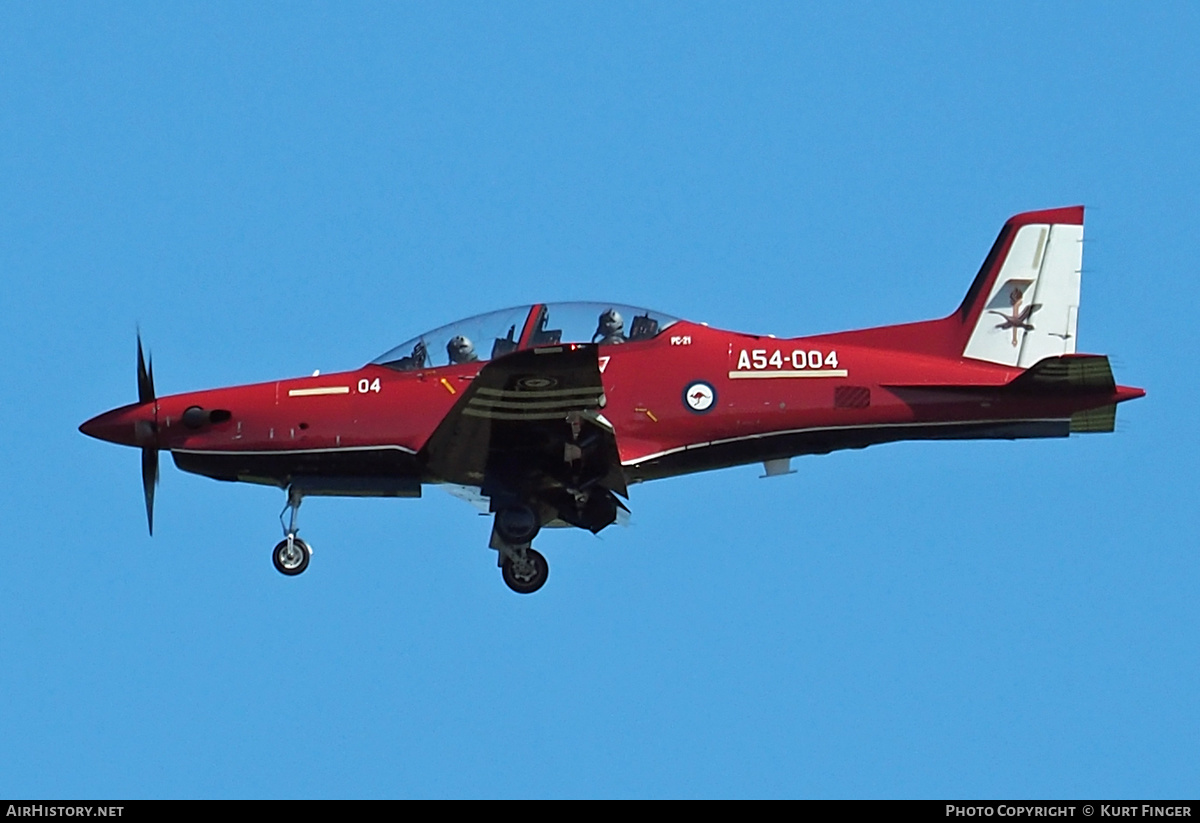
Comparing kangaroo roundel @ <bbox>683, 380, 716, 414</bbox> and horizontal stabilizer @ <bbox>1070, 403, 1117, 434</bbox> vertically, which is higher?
kangaroo roundel @ <bbox>683, 380, 716, 414</bbox>

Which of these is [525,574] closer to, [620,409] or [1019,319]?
[620,409]

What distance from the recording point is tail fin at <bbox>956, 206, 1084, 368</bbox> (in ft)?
65.3

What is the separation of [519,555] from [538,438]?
4.79 ft

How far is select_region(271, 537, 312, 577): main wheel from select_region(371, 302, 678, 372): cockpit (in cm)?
199

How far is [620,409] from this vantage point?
19234 mm

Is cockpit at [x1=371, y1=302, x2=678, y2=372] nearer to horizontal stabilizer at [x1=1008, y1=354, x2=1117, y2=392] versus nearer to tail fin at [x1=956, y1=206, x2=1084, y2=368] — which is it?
tail fin at [x1=956, y1=206, x2=1084, y2=368]

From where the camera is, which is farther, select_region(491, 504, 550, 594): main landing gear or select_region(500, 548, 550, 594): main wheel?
select_region(500, 548, 550, 594): main wheel

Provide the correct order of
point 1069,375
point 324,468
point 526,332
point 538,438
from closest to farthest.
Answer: point 538,438, point 1069,375, point 526,332, point 324,468

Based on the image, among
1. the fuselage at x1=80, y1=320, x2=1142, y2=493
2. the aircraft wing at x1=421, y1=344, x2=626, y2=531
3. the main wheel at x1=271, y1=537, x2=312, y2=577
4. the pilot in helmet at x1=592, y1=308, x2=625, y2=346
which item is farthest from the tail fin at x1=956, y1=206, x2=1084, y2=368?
the main wheel at x1=271, y1=537, x2=312, y2=577

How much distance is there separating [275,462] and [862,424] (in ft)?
19.2

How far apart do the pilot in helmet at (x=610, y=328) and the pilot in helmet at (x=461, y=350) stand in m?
1.23

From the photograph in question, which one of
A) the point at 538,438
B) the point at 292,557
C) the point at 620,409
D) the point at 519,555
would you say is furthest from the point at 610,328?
the point at 292,557

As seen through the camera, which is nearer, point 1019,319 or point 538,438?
point 538,438
